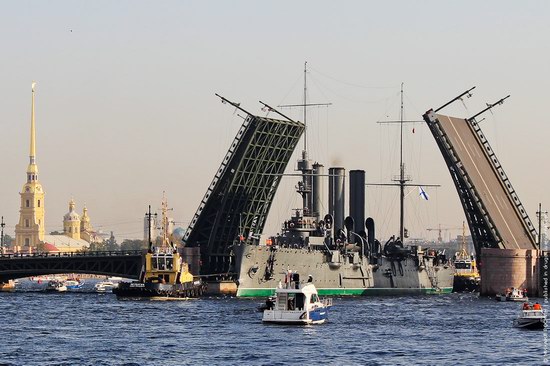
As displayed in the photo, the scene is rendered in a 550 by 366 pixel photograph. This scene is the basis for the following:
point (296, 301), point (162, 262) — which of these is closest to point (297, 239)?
point (162, 262)

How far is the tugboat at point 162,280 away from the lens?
9119 centimetres

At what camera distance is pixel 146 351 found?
5253cm

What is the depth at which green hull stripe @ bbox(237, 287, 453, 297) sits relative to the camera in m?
98.1

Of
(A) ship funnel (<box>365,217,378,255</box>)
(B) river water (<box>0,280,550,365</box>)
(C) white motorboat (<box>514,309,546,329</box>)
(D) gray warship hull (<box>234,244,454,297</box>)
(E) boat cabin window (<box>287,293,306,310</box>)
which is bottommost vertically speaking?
(B) river water (<box>0,280,550,365</box>)

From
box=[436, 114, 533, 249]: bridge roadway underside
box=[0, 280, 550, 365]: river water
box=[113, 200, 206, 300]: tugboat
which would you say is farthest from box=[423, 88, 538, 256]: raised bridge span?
box=[113, 200, 206, 300]: tugboat

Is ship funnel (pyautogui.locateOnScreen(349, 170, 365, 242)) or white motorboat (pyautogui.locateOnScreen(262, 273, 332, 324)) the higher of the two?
ship funnel (pyautogui.locateOnScreen(349, 170, 365, 242))

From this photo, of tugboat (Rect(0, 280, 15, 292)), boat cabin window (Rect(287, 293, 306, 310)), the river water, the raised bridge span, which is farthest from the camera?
tugboat (Rect(0, 280, 15, 292))

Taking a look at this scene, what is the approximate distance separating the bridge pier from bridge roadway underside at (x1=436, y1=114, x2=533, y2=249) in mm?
997

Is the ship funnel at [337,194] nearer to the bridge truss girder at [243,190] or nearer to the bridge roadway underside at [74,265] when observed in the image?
the bridge truss girder at [243,190]

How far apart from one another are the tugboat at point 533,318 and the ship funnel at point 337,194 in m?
43.7

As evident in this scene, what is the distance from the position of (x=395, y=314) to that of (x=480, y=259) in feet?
79.2

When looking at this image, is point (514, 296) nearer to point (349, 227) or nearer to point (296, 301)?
point (349, 227)

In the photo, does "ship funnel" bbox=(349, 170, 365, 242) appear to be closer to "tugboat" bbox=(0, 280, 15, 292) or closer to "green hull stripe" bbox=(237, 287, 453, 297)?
"green hull stripe" bbox=(237, 287, 453, 297)

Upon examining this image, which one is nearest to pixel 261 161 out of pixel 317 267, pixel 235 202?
pixel 235 202
